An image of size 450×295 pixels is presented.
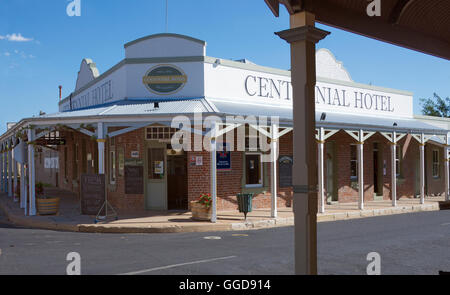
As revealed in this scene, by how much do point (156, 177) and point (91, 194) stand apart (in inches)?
102

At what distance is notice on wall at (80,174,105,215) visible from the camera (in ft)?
42.5

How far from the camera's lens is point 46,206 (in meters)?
14.0

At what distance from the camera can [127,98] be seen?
15.8 meters

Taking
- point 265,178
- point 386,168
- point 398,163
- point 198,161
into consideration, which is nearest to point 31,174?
point 198,161

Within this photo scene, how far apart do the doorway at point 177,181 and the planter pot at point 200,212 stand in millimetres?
2312

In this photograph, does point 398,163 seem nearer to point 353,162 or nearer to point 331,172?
point 353,162

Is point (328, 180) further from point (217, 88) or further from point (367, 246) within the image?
point (367, 246)

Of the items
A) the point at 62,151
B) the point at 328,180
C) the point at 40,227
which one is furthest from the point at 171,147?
the point at 62,151

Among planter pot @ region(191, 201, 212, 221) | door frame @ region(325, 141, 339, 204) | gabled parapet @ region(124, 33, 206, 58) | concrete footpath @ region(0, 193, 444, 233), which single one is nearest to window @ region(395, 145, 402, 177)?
door frame @ region(325, 141, 339, 204)

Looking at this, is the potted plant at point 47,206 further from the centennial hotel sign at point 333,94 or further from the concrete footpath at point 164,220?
the centennial hotel sign at point 333,94

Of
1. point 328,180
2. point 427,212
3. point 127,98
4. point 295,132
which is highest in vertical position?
point 127,98

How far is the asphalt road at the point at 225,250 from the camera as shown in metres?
7.17

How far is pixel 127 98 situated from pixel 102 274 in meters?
9.94

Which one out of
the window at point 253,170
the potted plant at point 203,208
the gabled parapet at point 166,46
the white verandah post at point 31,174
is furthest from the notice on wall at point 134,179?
the gabled parapet at point 166,46
